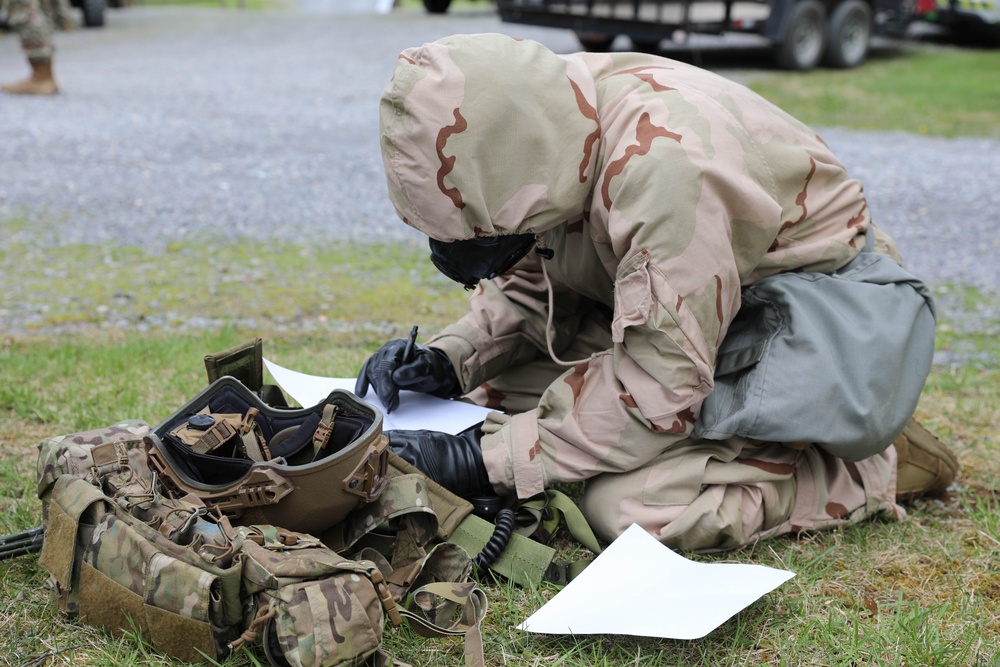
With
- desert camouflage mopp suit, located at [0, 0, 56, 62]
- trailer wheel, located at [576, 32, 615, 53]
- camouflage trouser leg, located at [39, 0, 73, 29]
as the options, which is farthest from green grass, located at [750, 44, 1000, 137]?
camouflage trouser leg, located at [39, 0, 73, 29]

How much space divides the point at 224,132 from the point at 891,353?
6.44 metres

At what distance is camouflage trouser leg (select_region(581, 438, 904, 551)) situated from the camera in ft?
7.28

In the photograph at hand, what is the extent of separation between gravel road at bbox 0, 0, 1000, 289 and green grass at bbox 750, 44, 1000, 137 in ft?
1.87

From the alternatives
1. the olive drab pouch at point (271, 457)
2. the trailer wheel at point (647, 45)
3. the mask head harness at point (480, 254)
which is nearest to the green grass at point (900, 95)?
the trailer wheel at point (647, 45)

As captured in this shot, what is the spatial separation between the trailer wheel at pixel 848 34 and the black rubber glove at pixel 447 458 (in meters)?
10.2

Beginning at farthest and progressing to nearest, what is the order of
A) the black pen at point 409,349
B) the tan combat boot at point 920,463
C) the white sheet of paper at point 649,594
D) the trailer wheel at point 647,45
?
the trailer wheel at point 647,45 → the black pen at point 409,349 → the tan combat boot at point 920,463 → the white sheet of paper at point 649,594

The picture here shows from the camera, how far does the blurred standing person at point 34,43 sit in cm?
836

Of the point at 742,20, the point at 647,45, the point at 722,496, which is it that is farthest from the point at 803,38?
the point at 722,496

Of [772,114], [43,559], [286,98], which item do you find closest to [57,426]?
[43,559]

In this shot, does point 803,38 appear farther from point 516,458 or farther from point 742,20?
A: point 516,458

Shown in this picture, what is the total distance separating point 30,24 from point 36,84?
585 mm

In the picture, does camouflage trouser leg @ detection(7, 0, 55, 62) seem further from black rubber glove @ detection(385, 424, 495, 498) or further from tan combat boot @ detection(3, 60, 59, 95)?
black rubber glove @ detection(385, 424, 495, 498)

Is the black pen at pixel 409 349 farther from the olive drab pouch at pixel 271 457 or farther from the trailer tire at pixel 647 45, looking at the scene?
the trailer tire at pixel 647 45

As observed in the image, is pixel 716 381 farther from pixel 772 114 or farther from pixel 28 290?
pixel 28 290
